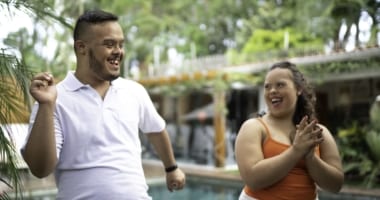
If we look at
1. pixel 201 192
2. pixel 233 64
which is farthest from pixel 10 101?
pixel 233 64

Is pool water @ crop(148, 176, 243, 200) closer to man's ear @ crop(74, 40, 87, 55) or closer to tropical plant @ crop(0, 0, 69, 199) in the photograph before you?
tropical plant @ crop(0, 0, 69, 199)

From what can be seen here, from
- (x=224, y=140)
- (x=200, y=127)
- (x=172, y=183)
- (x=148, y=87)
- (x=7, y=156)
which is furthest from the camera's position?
(x=148, y=87)

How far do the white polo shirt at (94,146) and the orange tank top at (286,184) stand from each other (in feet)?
1.56

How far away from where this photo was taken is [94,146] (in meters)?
1.68

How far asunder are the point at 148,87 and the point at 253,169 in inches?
488

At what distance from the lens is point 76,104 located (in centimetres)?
169

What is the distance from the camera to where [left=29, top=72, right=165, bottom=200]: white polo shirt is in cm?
166

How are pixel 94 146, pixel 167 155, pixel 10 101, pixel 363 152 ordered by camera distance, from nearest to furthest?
1. pixel 94 146
2. pixel 10 101
3. pixel 167 155
4. pixel 363 152

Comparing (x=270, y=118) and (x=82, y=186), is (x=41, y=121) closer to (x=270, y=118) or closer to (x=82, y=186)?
(x=82, y=186)

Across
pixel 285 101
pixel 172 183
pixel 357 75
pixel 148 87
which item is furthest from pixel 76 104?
pixel 148 87

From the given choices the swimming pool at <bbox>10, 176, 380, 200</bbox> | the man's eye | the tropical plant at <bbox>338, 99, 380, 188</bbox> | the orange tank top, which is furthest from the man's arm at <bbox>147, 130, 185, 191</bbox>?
the tropical plant at <bbox>338, 99, 380, 188</bbox>

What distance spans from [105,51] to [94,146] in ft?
1.09

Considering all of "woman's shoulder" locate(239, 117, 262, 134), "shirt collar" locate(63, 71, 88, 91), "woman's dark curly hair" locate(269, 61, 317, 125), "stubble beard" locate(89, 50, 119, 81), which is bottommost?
"woman's shoulder" locate(239, 117, 262, 134)

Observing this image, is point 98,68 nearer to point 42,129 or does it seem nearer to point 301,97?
point 42,129
